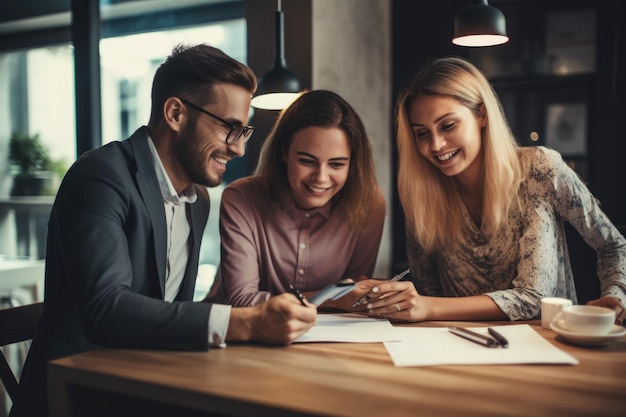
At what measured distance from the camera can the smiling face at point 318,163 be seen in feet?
5.72

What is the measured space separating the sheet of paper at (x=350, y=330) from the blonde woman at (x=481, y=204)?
290mm

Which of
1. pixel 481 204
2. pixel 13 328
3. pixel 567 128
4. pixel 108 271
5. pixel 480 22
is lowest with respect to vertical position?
pixel 13 328

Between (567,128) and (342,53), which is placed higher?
(342,53)

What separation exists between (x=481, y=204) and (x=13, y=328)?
4.46 feet

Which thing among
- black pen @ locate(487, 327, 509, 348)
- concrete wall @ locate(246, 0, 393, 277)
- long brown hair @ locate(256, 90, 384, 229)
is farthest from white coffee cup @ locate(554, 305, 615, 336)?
concrete wall @ locate(246, 0, 393, 277)

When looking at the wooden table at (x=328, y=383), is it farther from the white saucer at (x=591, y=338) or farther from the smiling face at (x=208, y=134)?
the smiling face at (x=208, y=134)

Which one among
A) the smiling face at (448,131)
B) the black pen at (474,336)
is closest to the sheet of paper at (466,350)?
the black pen at (474,336)

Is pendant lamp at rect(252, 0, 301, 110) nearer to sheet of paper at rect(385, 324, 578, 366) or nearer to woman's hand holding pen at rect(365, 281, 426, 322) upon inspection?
woman's hand holding pen at rect(365, 281, 426, 322)

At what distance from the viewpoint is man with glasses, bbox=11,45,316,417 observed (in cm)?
114

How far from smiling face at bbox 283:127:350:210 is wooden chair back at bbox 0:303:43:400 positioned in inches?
32.6

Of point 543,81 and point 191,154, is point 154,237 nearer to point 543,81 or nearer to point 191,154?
point 191,154

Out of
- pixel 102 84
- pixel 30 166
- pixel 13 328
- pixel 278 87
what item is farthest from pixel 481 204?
pixel 30 166

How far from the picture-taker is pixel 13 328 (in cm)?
145

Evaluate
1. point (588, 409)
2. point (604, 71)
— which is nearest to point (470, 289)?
point (588, 409)
